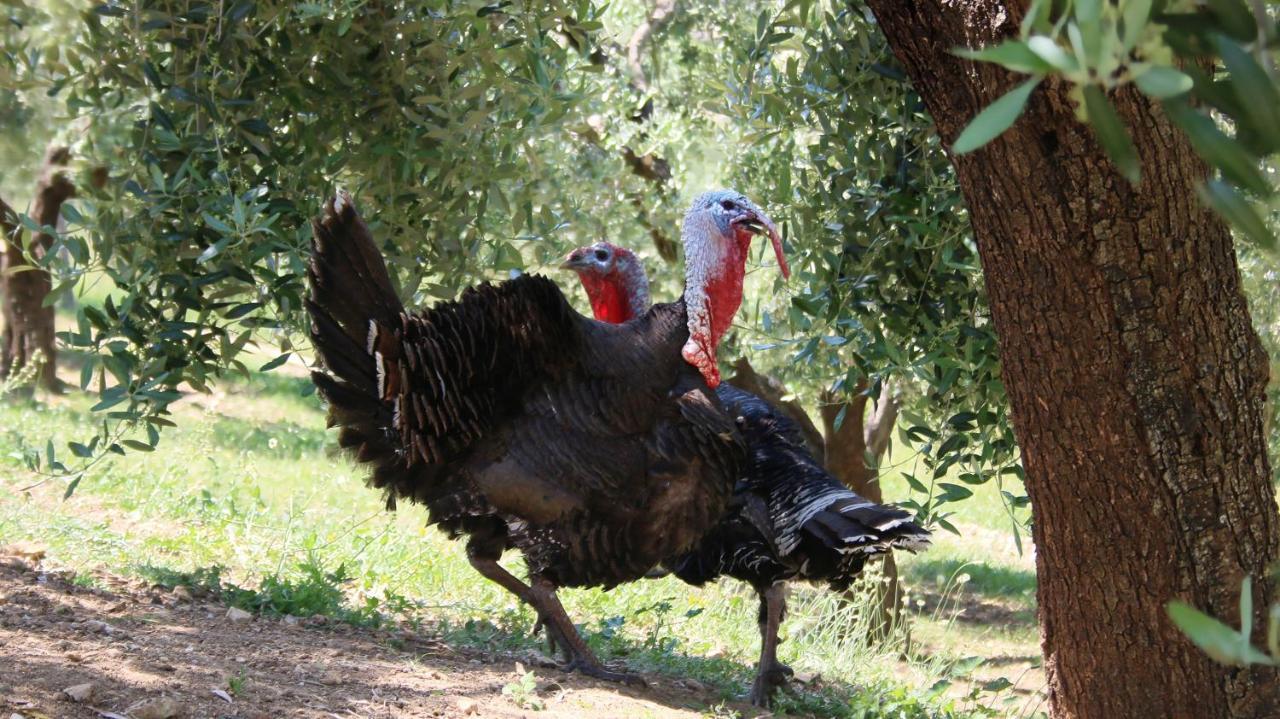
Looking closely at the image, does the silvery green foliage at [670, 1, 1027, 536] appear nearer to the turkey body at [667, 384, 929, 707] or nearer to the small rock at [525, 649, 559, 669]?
the turkey body at [667, 384, 929, 707]

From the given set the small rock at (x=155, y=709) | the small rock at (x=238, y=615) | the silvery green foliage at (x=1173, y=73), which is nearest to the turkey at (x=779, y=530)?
the small rock at (x=238, y=615)

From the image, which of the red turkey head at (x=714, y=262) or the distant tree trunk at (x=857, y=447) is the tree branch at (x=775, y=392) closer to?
the distant tree trunk at (x=857, y=447)

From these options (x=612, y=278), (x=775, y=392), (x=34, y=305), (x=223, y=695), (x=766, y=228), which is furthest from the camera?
(x=34, y=305)

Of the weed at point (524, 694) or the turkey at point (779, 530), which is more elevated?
the turkey at point (779, 530)

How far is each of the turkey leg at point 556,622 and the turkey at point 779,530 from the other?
521 mm

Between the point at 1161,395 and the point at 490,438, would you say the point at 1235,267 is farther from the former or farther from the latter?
Result: the point at 490,438

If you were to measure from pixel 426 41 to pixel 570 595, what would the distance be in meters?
3.26

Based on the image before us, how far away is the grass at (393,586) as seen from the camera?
4.87 m

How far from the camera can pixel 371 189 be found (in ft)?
14.8

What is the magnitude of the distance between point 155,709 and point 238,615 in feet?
4.64

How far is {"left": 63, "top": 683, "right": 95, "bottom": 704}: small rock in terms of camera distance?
122 inches

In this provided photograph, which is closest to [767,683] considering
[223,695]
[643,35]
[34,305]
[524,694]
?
[524,694]

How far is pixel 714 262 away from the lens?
4777mm

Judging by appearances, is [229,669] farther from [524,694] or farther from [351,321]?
[351,321]
